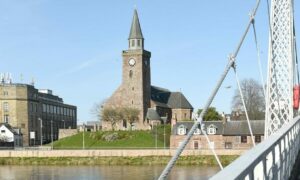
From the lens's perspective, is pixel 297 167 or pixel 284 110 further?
pixel 284 110

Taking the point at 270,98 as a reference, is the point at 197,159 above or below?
below

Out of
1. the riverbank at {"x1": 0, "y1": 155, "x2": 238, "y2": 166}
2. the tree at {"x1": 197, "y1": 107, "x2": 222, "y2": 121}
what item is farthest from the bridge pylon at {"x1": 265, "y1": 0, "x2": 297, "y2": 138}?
the tree at {"x1": 197, "y1": 107, "x2": 222, "y2": 121}

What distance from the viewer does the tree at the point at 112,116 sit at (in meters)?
98.9

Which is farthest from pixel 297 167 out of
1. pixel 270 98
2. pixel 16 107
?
pixel 16 107

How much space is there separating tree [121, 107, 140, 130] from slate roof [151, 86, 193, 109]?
9239 millimetres

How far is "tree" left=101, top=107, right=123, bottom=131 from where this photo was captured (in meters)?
98.9

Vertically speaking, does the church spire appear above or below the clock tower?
above

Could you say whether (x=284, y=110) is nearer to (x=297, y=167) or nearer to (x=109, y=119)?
(x=297, y=167)

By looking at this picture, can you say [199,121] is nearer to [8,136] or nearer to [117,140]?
[117,140]

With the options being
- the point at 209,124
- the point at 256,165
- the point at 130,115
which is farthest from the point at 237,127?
the point at 256,165

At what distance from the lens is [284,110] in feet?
56.3

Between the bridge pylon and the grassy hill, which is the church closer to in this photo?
the grassy hill

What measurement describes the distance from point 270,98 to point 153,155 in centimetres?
4720

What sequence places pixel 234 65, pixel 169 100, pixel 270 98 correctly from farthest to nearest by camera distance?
pixel 169 100 → pixel 270 98 → pixel 234 65
